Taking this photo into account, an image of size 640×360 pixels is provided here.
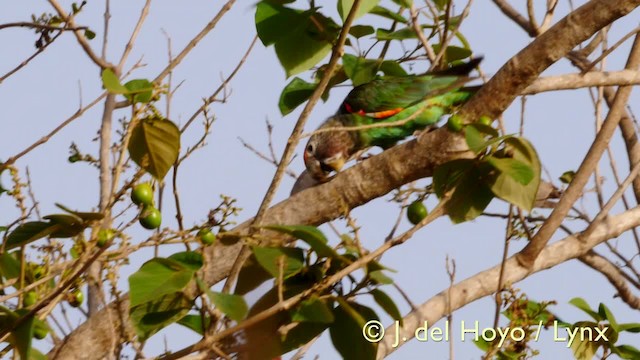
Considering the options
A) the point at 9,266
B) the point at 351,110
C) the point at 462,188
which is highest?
the point at 351,110

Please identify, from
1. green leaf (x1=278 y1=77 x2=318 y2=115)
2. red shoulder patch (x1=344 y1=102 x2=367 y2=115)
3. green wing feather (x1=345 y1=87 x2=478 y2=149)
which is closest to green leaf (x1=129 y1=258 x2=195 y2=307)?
green leaf (x1=278 y1=77 x2=318 y2=115)

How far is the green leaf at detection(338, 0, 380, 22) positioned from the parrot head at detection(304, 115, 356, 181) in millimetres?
2134

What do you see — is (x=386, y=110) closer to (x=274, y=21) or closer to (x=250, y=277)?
(x=274, y=21)

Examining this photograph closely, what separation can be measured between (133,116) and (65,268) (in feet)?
1.30

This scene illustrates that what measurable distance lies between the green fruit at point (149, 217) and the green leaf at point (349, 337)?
46 centimetres

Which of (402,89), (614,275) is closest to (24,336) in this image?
(614,275)

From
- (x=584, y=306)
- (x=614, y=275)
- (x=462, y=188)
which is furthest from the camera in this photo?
(x=614, y=275)

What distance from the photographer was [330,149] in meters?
5.24

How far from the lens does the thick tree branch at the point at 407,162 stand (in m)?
2.61

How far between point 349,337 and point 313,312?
0.19 metres

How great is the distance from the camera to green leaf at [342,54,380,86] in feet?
10.8

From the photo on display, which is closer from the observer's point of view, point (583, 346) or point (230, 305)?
point (230, 305)

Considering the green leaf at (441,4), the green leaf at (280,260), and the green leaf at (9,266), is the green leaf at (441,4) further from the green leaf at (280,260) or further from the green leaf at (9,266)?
the green leaf at (9,266)

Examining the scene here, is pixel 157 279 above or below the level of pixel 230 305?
above
